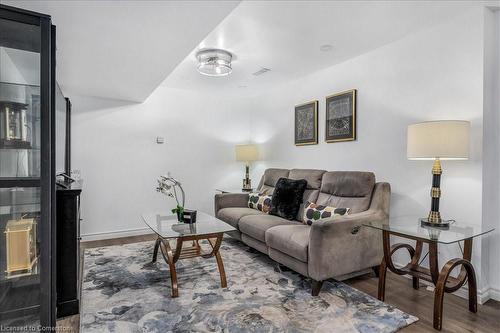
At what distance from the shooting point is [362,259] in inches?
101

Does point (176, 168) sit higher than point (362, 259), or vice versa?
point (176, 168)

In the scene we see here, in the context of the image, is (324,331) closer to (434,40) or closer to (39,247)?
(39,247)

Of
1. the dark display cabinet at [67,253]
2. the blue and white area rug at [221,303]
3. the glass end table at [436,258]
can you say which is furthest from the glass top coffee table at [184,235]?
the glass end table at [436,258]

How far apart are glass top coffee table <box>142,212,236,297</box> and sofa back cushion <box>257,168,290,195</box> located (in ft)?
4.10

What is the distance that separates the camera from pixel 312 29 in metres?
2.57

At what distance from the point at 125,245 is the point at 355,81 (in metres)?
3.50

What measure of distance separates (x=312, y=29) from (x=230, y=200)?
2.40 meters

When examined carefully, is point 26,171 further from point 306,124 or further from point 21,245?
point 306,124

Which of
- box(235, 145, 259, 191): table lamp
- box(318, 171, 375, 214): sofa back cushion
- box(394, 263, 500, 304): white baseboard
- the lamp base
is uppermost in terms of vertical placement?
box(235, 145, 259, 191): table lamp

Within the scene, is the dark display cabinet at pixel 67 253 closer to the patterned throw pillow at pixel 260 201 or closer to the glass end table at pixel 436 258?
the patterned throw pillow at pixel 260 201

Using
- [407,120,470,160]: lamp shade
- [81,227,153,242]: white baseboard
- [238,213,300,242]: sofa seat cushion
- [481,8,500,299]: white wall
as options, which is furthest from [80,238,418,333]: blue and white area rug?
[407,120,470,160]: lamp shade

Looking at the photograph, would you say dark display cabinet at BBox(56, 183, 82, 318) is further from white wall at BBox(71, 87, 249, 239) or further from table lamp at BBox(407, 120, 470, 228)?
table lamp at BBox(407, 120, 470, 228)

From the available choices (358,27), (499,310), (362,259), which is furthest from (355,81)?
(499,310)

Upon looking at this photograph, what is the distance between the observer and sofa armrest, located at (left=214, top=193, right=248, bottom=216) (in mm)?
4020
